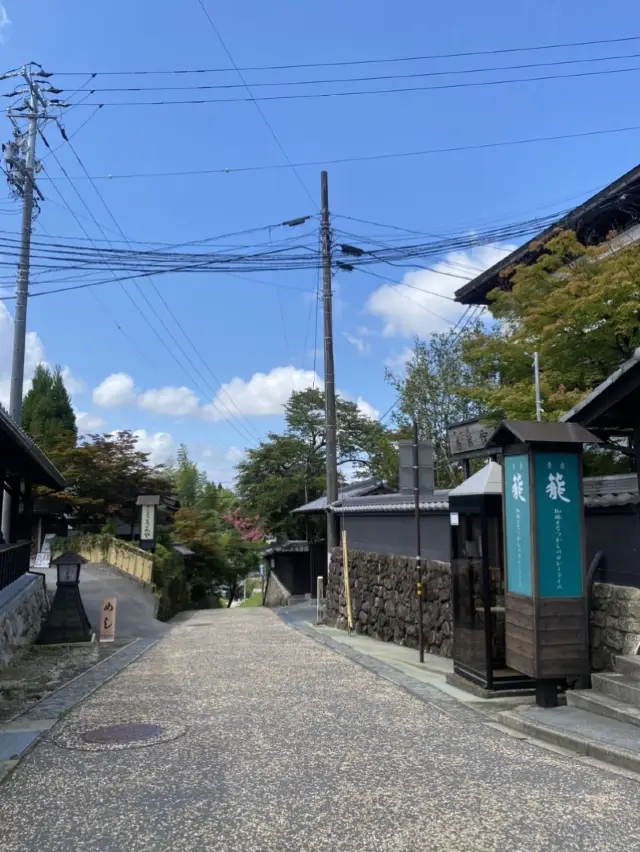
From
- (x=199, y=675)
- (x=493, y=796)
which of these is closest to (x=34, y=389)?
(x=199, y=675)

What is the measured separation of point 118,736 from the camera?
21.2ft

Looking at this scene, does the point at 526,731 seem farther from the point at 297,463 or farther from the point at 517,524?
the point at 297,463

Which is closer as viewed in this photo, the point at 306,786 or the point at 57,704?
the point at 306,786

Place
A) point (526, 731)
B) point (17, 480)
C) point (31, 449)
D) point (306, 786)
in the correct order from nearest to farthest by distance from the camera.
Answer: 1. point (306, 786)
2. point (526, 731)
3. point (31, 449)
4. point (17, 480)

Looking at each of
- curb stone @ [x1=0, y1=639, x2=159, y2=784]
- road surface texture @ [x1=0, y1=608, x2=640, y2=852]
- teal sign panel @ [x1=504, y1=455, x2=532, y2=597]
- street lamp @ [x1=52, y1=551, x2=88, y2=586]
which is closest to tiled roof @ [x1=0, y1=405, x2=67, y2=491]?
street lamp @ [x1=52, y1=551, x2=88, y2=586]

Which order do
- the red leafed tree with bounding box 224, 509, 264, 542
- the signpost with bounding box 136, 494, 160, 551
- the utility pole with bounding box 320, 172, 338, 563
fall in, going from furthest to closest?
the red leafed tree with bounding box 224, 509, 264, 542 < the signpost with bounding box 136, 494, 160, 551 < the utility pole with bounding box 320, 172, 338, 563

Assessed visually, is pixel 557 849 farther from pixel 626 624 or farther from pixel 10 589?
pixel 10 589

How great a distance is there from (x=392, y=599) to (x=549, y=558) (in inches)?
291

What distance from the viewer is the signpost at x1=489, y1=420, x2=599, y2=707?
7.37 meters

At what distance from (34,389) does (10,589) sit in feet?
92.9

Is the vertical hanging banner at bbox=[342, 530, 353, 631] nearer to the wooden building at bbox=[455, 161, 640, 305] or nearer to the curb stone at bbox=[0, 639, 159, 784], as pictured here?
the curb stone at bbox=[0, 639, 159, 784]

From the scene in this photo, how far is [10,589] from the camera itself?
42.4ft

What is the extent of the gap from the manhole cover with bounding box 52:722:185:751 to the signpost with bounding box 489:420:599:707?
380 cm

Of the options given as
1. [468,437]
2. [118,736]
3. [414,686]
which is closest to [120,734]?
[118,736]
